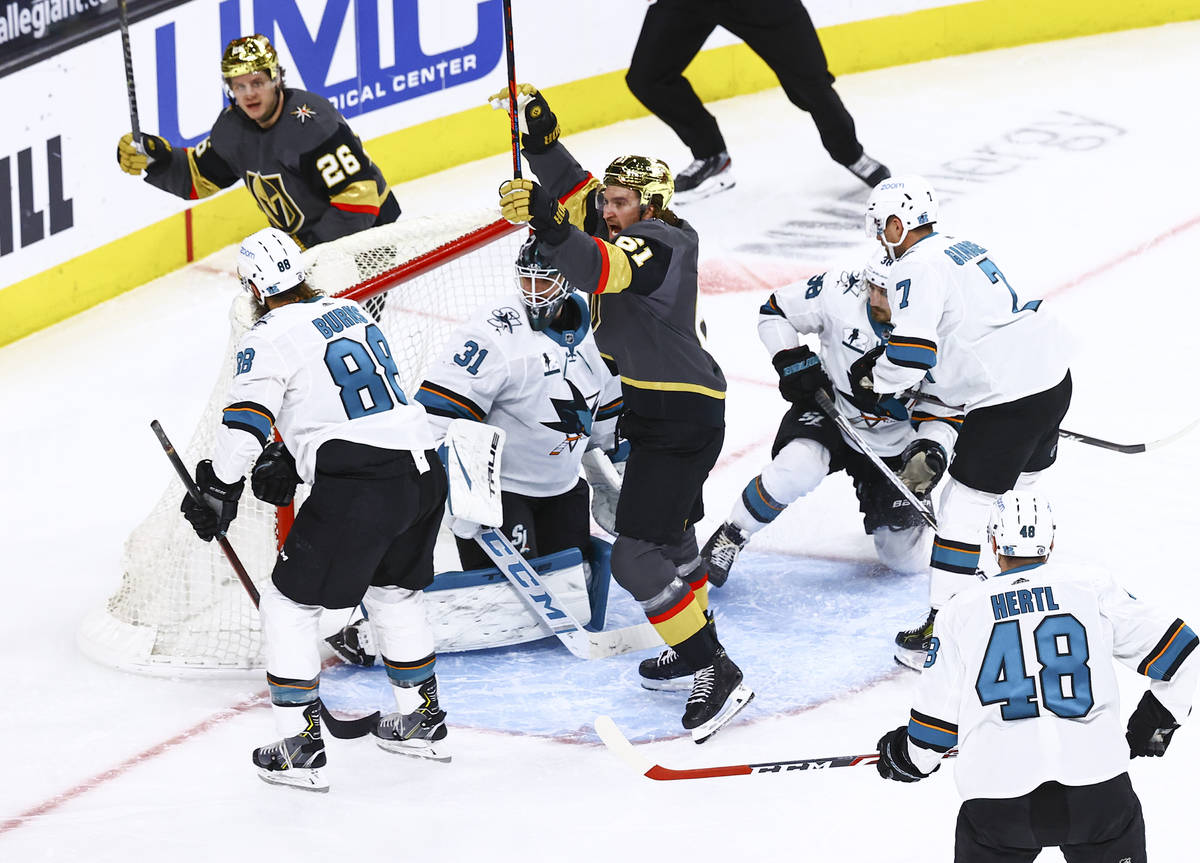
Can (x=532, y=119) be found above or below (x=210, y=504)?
above

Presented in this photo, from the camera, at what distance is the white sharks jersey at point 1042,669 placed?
251 cm

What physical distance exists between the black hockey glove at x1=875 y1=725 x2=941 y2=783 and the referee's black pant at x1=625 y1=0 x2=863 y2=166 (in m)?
4.24

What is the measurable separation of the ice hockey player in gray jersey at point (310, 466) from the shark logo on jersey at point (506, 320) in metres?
0.47

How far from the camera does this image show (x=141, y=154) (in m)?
4.77

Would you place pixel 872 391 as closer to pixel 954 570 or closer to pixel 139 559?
pixel 954 570

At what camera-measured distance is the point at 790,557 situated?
454 cm

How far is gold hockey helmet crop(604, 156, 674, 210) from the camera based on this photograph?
3.57 meters

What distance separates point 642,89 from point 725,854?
158 inches

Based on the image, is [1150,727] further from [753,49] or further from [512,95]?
[753,49]

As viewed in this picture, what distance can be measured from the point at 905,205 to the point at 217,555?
1678 mm

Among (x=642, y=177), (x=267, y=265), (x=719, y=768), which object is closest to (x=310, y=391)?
(x=267, y=265)

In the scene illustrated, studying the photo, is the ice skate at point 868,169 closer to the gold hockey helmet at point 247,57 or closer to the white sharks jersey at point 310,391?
the gold hockey helmet at point 247,57

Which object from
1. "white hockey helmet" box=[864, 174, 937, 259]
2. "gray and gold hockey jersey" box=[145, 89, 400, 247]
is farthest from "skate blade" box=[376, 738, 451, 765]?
"gray and gold hockey jersey" box=[145, 89, 400, 247]

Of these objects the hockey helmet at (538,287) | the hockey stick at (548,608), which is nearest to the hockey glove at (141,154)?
the hockey helmet at (538,287)
